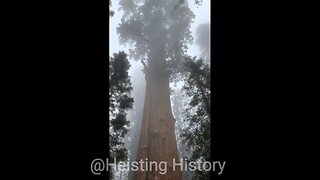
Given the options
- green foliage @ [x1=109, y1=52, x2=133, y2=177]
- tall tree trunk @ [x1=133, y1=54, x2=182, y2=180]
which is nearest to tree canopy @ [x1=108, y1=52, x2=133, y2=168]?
green foliage @ [x1=109, y1=52, x2=133, y2=177]

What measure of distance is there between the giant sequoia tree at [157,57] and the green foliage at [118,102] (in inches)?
63.1

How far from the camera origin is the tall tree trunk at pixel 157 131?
8.64 m

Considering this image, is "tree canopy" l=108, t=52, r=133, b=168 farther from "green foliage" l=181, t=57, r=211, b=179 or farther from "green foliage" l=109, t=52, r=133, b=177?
"green foliage" l=181, t=57, r=211, b=179

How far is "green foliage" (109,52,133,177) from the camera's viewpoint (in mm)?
7383

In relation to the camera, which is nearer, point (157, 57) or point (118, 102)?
point (118, 102)

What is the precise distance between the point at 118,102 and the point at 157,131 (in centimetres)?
276

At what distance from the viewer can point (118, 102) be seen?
25.6ft

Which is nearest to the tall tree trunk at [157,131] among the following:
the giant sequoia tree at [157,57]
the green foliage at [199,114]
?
the giant sequoia tree at [157,57]

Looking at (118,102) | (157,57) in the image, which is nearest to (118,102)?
(118,102)

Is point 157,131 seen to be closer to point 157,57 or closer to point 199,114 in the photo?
point 199,114
